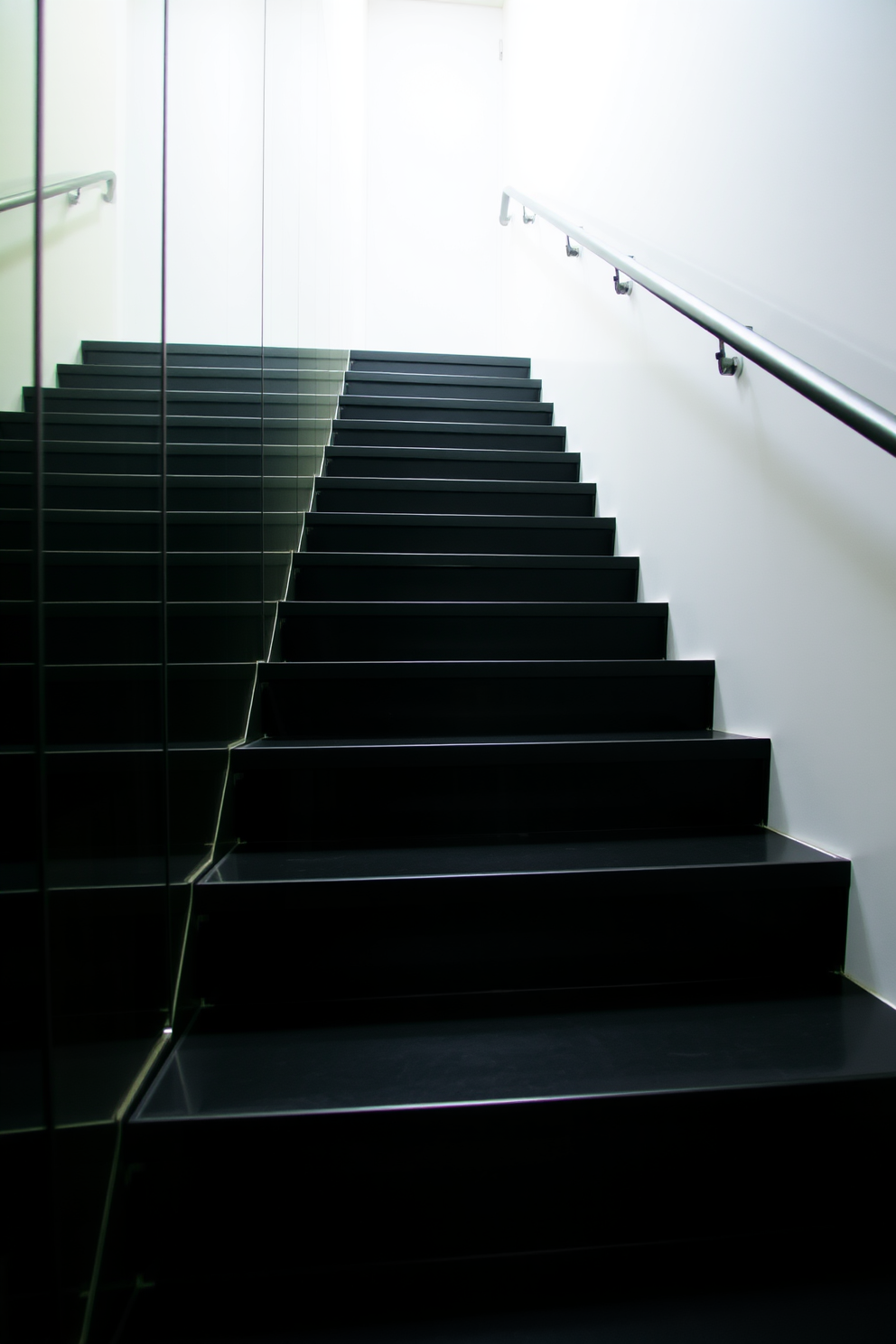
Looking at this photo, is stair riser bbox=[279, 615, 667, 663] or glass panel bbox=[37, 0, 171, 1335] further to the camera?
stair riser bbox=[279, 615, 667, 663]

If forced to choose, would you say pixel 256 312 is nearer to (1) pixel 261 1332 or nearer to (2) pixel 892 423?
(2) pixel 892 423

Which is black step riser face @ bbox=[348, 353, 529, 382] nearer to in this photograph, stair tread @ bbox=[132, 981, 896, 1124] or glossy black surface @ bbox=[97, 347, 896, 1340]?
glossy black surface @ bbox=[97, 347, 896, 1340]

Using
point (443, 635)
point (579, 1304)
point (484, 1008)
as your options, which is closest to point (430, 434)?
point (443, 635)

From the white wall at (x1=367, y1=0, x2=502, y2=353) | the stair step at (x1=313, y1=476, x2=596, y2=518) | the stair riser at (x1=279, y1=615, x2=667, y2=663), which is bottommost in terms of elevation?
the stair riser at (x1=279, y1=615, x2=667, y2=663)

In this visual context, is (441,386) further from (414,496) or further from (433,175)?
(433,175)

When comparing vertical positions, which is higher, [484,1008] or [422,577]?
[422,577]

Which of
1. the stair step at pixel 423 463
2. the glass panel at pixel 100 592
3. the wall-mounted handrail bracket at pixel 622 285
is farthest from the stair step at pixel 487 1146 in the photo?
the wall-mounted handrail bracket at pixel 622 285

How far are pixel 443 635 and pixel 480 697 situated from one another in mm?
259

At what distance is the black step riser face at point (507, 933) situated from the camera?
110 centimetres

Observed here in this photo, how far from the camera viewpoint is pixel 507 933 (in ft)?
3.74

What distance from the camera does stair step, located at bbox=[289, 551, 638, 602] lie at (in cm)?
196

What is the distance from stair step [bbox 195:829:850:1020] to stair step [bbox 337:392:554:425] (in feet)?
7.24

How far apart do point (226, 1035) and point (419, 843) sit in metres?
0.43

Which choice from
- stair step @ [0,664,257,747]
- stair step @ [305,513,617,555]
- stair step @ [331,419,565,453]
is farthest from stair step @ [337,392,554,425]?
stair step @ [0,664,257,747]
